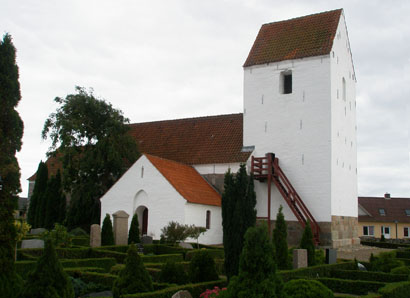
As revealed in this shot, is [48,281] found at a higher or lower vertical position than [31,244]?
lower

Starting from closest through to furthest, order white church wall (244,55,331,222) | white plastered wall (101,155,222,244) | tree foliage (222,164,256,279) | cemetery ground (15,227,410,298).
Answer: cemetery ground (15,227,410,298)
tree foliage (222,164,256,279)
white plastered wall (101,155,222,244)
white church wall (244,55,331,222)

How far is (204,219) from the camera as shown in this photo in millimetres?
22625

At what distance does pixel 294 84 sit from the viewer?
23812mm

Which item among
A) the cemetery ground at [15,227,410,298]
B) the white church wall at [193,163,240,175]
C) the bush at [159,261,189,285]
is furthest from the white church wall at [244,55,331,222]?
the bush at [159,261,189,285]

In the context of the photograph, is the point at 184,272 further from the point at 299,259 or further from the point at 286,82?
the point at 286,82

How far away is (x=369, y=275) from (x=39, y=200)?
21.7 metres

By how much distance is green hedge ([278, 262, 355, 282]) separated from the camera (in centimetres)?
1133

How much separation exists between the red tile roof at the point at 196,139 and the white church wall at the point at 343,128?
458 centimetres

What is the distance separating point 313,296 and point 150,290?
282 cm

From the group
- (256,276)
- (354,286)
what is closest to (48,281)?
(256,276)

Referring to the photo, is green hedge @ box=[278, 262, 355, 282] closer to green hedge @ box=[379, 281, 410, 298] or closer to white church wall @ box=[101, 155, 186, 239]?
green hedge @ box=[379, 281, 410, 298]

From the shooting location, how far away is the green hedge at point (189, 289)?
7.82 meters

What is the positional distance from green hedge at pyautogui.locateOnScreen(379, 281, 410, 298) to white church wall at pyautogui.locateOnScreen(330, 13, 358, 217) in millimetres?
12251

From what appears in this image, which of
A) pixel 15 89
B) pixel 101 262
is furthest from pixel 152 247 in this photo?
A: pixel 15 89
